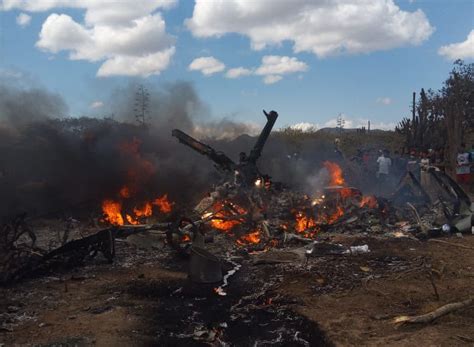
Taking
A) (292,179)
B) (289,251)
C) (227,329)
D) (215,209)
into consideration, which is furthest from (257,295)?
(292,179)

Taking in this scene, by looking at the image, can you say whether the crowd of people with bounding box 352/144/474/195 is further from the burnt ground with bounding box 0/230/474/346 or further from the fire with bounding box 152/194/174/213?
the fire with bounding box 152/194/174/213

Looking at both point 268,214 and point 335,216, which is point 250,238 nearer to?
point 268,214

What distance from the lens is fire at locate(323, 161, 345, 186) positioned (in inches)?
724

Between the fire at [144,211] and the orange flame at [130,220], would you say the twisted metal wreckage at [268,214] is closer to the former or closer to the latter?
the orange flame at [130,220]

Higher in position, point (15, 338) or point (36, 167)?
point (36, 167)

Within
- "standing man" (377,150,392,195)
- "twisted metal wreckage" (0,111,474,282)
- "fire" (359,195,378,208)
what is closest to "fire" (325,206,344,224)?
"twisted metal wreckage" (0,111,474,282)

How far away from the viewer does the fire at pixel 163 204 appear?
16500mm

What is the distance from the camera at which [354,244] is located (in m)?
10.5

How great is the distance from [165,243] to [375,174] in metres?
11.7

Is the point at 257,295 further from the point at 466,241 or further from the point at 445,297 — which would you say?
the point at 466,241

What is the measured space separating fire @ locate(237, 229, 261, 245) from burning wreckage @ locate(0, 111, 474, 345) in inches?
1.1

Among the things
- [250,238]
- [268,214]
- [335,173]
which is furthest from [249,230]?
[335,173]

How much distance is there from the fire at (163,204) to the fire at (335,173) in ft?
23.1

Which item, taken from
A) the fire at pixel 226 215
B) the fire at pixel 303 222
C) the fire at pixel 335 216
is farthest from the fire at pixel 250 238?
the fire at pixel 335 216
